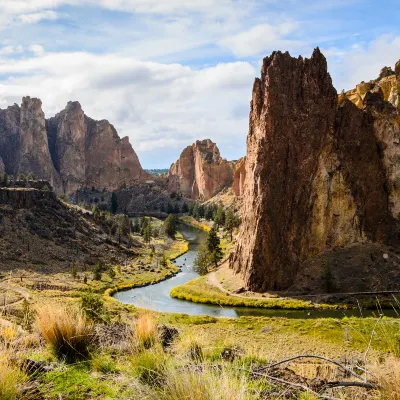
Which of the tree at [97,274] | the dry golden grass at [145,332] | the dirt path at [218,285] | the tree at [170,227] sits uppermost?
the dry golden grass at [145,332]

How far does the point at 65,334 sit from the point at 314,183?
79384mm

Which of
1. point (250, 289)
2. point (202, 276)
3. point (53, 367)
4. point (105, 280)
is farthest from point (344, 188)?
point (53, 367)

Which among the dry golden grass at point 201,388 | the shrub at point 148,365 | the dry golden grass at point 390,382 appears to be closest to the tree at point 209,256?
the shrub at point 148,365

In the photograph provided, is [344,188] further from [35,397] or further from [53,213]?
[35,397]

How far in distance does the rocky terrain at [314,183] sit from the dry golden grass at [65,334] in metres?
69.6

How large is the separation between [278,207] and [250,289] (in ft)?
51.4

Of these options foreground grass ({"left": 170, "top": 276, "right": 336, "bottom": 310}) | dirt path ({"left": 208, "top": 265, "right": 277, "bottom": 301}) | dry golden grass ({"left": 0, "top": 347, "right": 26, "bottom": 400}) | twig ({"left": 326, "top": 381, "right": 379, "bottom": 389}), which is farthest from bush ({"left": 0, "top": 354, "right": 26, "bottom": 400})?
dirt path ({"left": 208, "top": 265, "right": 277, "bottom": 301})

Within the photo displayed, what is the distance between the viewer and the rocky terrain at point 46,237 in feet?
310

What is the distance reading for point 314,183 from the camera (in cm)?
8462

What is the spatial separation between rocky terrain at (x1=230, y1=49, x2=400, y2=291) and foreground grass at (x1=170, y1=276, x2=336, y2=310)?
19.3 feet

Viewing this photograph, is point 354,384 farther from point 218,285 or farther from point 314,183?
point 314,183

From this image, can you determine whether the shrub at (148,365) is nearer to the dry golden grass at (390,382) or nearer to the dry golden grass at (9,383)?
the dry golden grass at (9,383)

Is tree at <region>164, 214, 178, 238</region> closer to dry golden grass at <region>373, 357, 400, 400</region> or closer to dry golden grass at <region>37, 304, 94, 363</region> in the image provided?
dry golden grass at <region>37, 304, 94, 363</region>

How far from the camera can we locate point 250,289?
77.3m
